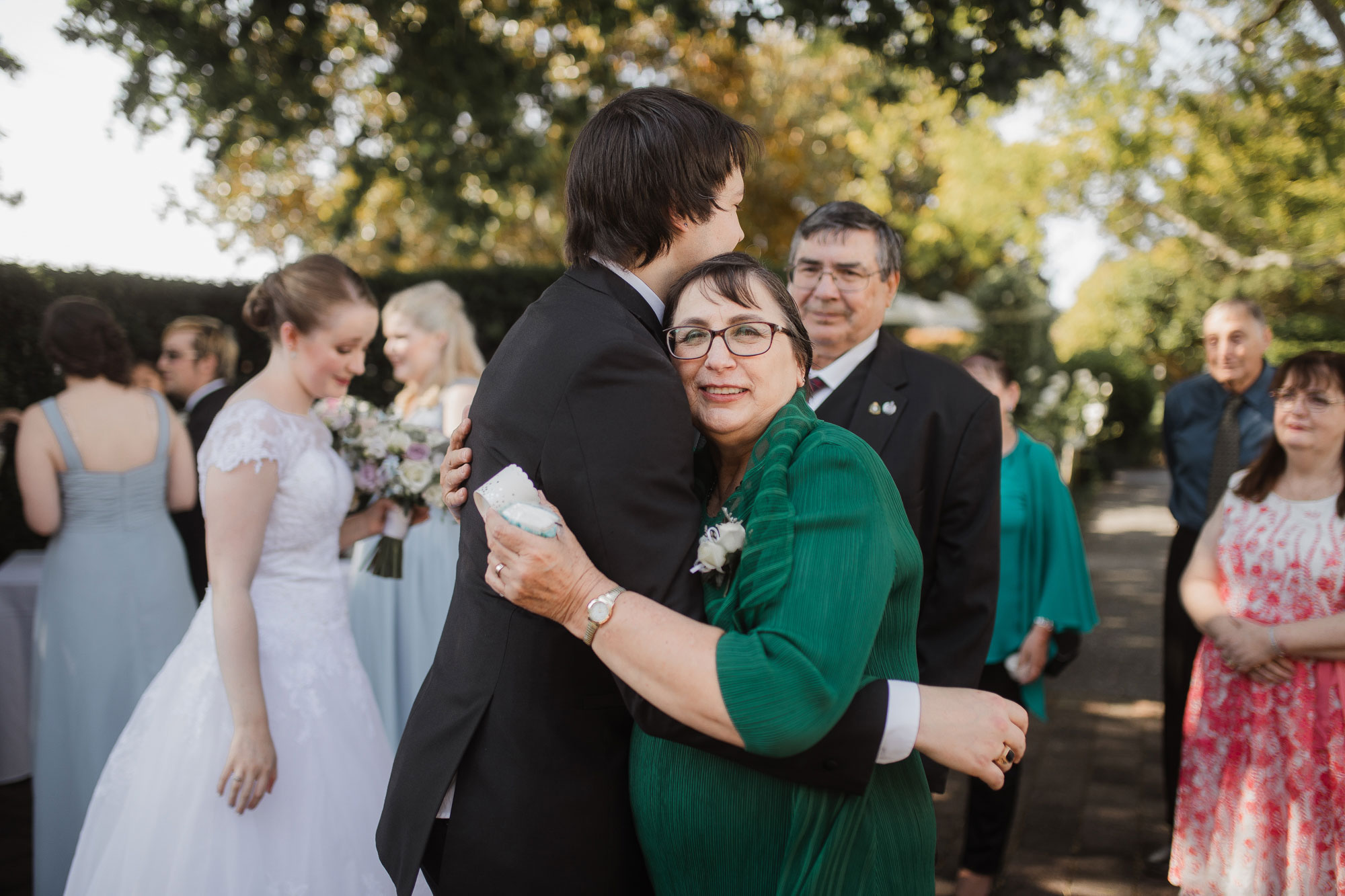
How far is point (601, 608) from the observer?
4.75 feet

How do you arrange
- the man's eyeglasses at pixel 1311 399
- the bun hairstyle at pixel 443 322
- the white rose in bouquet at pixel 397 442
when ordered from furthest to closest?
the bun hairstyle at pixel 443 322, the white rose in bouquet at pixel 397 442, the man's eyeglasses at pixel 1311 399

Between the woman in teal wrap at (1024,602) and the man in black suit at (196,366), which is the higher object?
the man in black suit at (196,366)

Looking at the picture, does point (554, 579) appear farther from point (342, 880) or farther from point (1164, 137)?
point (1164, 137)

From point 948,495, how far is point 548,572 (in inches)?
69.5

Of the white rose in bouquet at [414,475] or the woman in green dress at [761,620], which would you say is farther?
the white rose in bouquet at [414,475]

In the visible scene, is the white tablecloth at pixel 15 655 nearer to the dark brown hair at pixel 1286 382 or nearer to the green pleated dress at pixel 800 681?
the green pleated dress at pixel 800 681

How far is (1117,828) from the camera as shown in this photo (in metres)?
4.58

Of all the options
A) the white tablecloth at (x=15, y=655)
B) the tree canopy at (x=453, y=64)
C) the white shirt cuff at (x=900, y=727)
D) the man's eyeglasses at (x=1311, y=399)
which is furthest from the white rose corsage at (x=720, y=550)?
the tree canopy at (x=453, y=64)

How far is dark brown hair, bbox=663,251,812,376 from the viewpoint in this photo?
5.66 feet

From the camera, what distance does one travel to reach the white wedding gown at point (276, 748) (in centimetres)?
249

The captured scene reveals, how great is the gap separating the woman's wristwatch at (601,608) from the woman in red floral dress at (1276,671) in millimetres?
2900

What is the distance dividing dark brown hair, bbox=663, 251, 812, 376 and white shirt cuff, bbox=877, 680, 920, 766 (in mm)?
712

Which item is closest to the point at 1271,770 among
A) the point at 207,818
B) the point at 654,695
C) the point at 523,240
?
the point at 654,695

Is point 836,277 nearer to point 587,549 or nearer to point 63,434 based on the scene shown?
point 587,549
